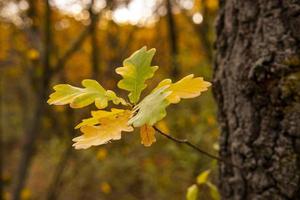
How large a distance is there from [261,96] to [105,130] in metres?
0.57

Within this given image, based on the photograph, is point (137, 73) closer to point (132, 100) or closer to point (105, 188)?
point (132, 100)

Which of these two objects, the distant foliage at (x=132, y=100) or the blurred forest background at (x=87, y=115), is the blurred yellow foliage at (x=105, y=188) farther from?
the distant foliage at (x=132, y=100)

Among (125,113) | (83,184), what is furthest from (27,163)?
(125,113)

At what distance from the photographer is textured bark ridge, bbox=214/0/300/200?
1155mm

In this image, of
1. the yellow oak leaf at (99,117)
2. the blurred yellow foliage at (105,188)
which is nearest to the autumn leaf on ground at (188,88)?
the yellow oak leaf at (99,117)

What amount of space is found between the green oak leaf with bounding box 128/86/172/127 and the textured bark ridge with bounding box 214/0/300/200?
1.69 feet

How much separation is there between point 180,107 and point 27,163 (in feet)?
10.00

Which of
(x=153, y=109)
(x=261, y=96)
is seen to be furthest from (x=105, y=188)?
(x=153, y=109)

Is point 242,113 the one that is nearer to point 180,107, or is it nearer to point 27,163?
point 27,163

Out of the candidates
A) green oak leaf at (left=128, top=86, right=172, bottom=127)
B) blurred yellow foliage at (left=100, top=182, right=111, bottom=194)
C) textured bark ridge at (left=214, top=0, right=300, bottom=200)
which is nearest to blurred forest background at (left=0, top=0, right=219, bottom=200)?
blurred yellow foliage at (left=100, top=182, right=111, bottom=194)

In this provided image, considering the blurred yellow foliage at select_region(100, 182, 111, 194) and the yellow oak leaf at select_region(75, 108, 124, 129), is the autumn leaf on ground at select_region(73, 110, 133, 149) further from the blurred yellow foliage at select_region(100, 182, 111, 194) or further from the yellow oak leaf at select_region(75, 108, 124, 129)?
the blurred yellow foliage at select_region(100, 182, 111, 194)

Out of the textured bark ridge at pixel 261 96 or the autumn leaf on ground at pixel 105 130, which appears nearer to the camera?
the autumn leaf on ground at pixel 105 130

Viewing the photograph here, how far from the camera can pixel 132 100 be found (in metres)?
0.84

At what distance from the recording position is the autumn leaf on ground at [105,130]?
2.46ft
